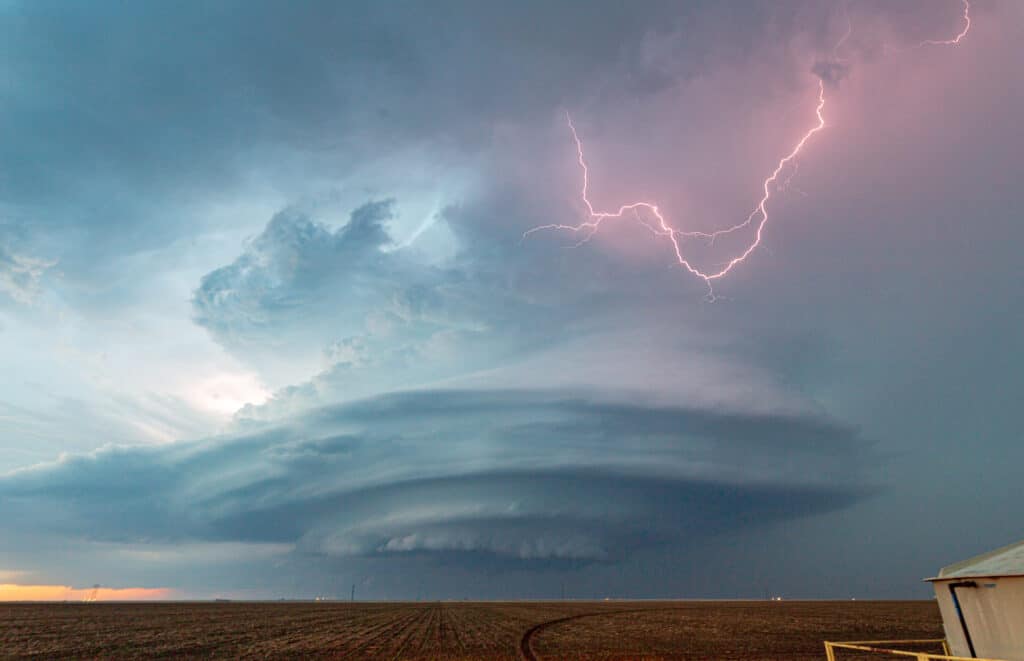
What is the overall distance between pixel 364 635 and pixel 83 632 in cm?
3126

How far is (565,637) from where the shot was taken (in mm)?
49938

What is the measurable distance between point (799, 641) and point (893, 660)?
8.05m

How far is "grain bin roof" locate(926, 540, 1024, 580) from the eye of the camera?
17.8 metres

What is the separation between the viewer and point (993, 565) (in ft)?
62.5

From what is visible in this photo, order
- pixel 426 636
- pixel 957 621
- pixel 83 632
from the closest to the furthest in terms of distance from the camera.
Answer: pixel 957 621
pixel 426 636
pixel 83 632

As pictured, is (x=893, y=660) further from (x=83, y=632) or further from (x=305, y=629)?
(x=83, y=632)

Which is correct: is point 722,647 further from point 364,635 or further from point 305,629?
point 305,629

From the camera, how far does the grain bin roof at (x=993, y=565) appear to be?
17.8 metres

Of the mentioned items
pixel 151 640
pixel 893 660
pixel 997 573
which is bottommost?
pixel 893 660

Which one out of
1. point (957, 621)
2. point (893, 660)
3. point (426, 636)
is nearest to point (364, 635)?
point (426, 636)

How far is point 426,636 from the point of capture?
52.0 m

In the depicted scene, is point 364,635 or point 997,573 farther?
point 364,635

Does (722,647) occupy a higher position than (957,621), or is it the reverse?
(957,621)

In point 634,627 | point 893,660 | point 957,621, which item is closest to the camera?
point 957,621
